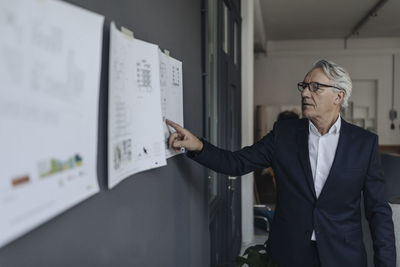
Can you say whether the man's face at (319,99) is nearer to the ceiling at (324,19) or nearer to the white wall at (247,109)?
the white wall at (247,109)

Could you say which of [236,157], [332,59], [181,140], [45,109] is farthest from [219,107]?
[332,59]

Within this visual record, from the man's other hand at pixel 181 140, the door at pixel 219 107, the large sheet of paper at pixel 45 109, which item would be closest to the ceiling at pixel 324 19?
the door at pixel 219 107

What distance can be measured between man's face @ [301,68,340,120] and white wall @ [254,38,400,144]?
6790mm

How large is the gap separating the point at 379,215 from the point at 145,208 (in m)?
1.15

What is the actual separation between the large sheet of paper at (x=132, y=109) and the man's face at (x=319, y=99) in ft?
2.73

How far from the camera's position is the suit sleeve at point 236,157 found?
61.1 inches

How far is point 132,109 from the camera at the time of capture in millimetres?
917

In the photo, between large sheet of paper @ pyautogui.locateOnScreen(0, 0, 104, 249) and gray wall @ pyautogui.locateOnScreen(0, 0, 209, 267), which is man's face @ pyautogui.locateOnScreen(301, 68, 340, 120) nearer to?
gray wall @ pyautogui.locateOnScreen(0, 0, 209, 267)

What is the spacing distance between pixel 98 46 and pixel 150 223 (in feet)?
2.07

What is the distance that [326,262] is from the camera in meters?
1.66

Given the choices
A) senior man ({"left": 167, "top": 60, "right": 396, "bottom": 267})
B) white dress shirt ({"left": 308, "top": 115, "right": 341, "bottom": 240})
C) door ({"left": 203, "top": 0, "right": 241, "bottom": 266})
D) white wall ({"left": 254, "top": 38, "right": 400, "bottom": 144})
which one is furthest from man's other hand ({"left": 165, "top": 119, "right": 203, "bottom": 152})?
white wall ({"left": 254, "top": 38, "right": 400, "bottom": 144})

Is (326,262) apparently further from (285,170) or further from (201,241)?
(201,241)

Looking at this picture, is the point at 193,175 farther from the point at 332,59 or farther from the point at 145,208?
the point at 332,59

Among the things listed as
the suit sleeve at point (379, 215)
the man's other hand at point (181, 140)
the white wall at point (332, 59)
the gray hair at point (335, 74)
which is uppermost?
the white wall at point (332, 59)
